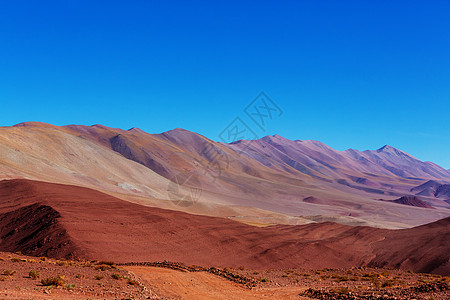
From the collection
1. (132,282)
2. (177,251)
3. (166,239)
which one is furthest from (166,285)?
(166,239)

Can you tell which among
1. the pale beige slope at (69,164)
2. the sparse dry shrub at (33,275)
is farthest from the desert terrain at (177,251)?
the pale beige slope at (69,164)

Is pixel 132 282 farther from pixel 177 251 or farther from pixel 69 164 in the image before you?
pixel 69 164

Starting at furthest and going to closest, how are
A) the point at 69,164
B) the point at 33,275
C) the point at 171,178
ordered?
the point at 171,178 < the point at 69,164 < the point at 33,275

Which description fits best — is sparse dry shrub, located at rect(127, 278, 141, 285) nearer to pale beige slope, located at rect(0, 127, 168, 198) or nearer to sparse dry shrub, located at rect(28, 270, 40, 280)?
sparse dry shrub, located at rect(28, 270, 40, 280)

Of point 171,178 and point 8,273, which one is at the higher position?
point 171,178

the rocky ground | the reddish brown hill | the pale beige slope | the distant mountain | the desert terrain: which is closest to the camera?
the rocky ground

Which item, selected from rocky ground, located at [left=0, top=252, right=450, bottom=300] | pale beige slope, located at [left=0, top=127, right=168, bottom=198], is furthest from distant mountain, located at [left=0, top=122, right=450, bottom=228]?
rocky ground, located at [left=0, top=252, right=450, bottom=300]

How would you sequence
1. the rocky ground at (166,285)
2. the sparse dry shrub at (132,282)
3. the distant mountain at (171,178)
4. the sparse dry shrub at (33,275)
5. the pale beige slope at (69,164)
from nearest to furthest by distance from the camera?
the rocky ground at (166,285)
the sparse dry shrub at (33,275)
the sparse dry shrub at (132,282)
the pale beige slope at (69,164)
the distant mountain at (171,178)

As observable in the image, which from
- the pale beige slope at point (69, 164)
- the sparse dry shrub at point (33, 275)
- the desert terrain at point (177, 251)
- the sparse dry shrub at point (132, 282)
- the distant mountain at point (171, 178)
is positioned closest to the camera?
the sparse dry shrub at point (33, 275)

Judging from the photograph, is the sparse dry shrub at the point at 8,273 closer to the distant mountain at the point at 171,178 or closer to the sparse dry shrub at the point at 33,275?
the sparse dry shrub at the point at 33,275
